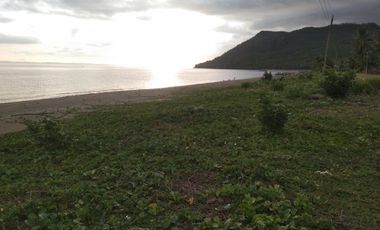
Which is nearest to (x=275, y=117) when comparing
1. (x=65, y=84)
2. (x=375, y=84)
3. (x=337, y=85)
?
(x=337, y=85)

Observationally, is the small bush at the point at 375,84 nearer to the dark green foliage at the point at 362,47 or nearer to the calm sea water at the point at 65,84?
the calm sea water at the point at 65,84

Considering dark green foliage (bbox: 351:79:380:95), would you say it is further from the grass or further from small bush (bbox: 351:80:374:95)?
the grass

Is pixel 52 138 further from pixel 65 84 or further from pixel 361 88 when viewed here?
pixel 65 84

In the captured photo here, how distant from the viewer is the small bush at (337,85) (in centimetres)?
1853

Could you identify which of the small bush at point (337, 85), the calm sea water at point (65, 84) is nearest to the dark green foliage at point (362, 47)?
the calm sea water at point (65, 84)

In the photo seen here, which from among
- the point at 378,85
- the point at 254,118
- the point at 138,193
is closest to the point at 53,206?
the point at 138,193

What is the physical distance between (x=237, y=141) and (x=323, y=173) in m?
3.17

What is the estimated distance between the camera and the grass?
220 inches

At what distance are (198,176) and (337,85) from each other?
13.0m

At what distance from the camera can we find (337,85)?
18.5 m

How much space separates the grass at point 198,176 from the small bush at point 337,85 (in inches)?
209

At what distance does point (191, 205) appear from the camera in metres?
6.09

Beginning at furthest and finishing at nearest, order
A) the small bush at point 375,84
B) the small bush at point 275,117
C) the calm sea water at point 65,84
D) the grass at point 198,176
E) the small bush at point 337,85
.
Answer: the calm sea water at point 65,84 → the small bush at point 375,84 → the small bush at point 337,85 → the small bush at point 275,117 → the grass at point 198,176

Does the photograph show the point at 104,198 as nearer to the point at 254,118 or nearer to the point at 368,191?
the point at 368,191
